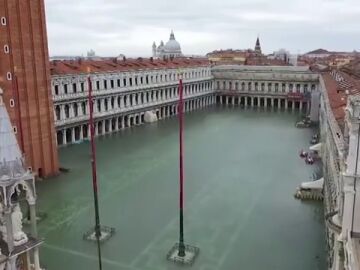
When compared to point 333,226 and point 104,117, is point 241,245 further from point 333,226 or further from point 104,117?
point 104,117

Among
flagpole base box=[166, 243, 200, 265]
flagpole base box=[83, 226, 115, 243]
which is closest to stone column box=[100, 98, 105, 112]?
flagpole base box=[83, 226, 115, 243]

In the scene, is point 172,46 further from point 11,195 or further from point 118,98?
point 11,195

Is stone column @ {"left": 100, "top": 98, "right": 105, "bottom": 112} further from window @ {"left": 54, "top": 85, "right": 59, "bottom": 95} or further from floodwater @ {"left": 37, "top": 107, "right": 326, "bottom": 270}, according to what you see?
window @ {"left": 54, "top": 85, "right": 59, "bottom": 95}

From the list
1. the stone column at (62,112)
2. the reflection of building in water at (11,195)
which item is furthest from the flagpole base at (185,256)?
the stone column at (62,112)

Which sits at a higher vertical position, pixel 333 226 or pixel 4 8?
pixel 4 8

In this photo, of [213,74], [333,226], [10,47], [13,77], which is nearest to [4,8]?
[10,47]

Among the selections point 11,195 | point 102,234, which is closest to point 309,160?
point 102,234

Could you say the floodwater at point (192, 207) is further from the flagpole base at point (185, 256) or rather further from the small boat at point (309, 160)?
the small boat at point (309, 160)
